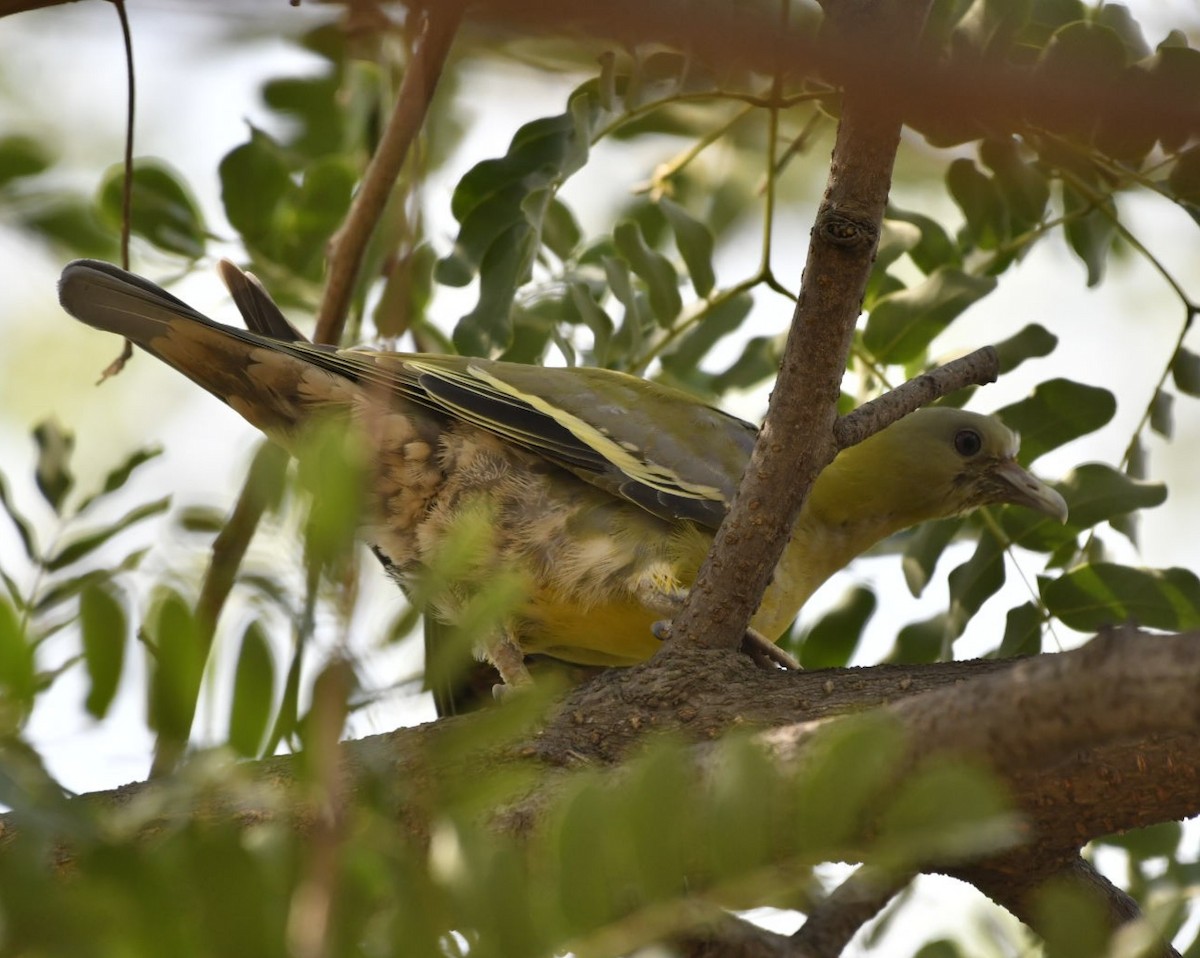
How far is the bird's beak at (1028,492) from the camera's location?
332cm

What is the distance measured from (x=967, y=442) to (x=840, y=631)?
0.75 metres

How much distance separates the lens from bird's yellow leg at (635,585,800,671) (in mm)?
3106

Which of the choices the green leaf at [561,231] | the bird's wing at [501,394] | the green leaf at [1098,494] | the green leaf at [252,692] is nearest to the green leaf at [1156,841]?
the green leaf at [1098,494]

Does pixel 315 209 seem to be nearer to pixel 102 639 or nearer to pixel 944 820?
pixel 102 639

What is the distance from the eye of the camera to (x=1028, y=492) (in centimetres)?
356

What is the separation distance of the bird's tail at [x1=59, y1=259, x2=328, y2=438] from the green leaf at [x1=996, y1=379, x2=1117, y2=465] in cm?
179

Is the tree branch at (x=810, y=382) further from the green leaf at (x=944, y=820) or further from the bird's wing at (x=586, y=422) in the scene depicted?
the green leaf at (x=944, y=820)

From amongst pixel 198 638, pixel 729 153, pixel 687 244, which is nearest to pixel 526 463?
pixel 687 244

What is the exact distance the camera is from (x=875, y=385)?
3.76 m

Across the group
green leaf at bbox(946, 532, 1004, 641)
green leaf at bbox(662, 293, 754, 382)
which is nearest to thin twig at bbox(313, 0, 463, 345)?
green leaf at bbox(662, 293, 754, 382)

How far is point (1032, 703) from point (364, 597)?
0.85 meters

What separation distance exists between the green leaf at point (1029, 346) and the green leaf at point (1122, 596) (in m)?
0.56

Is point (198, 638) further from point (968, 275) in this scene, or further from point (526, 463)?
point (968, 275)

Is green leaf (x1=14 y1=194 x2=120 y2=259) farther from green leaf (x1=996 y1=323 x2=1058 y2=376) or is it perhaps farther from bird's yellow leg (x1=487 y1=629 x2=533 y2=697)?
green leaf (x1=996 y1=323 x2=1058 y2=376)
